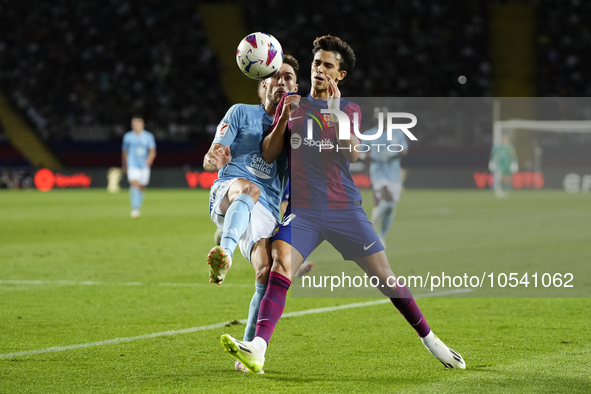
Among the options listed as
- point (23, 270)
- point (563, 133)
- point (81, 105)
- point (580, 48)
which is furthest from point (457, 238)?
point (81, 105)

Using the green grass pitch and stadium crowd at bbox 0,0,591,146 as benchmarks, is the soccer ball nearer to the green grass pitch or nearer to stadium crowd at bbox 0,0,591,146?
the green grass pitch

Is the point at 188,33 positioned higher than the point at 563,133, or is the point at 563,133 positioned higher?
the point at 188,33

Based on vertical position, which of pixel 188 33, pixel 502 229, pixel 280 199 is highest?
pixel 188 33

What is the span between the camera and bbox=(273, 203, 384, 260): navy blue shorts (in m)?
4.34

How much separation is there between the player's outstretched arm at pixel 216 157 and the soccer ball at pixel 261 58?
0.48 metres

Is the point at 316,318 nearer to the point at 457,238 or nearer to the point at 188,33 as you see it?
the point at 457,238

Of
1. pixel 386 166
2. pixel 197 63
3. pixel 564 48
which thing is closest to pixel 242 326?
pixel 386 166

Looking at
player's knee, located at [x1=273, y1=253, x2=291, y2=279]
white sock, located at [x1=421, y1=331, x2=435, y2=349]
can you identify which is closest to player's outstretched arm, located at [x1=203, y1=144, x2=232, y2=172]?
player's knee, located at [x1=273, y1=253, x2=291, y2=279]

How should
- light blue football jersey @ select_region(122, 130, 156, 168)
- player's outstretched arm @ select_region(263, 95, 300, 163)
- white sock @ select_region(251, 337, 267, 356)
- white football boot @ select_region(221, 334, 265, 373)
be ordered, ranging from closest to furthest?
white football boot @ select_region(221, 334, 265, 373) → white sock @ select_region(251, 337, 267, 356) → player's outstretched arm @ select_region(263, 95, 300, 163) → light blue football jersey @ select_region(122, 130, 156, 168)

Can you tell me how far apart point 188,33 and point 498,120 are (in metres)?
13.4

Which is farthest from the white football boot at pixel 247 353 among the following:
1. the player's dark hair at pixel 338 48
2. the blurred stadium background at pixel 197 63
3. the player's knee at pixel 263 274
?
the blurred stadium background at pixel 197 63

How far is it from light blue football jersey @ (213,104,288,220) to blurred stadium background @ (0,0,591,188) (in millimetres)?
23552

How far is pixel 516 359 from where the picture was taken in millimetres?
4621

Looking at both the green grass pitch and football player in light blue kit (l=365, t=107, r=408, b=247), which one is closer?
the green grass pitch
